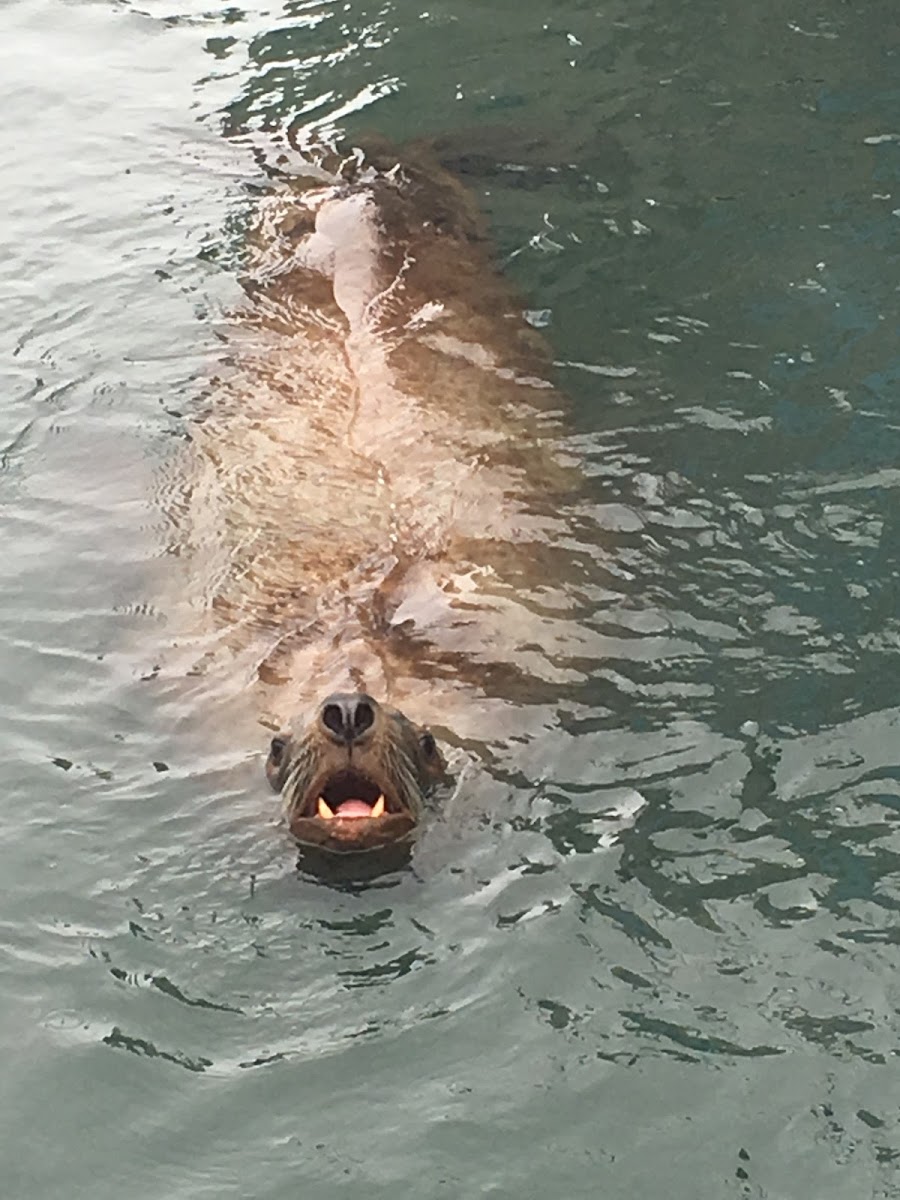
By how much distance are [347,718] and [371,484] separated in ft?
7.07

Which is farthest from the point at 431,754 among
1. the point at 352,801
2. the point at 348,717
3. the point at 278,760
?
the point at 348,717

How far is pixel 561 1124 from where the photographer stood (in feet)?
13.5

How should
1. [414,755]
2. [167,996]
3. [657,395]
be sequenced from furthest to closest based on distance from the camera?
[657,395], [414,755], [167,996]

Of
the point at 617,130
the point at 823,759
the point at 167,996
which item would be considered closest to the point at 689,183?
the point at 617,130

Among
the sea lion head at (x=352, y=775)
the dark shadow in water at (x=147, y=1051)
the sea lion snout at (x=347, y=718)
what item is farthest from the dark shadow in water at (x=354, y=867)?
the dark shadow in water at (x=147, y=1051)

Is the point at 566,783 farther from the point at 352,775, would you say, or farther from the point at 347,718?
the point at 347,718

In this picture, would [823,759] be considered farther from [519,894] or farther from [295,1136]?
[295,1136]

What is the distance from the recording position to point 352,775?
4859 mm

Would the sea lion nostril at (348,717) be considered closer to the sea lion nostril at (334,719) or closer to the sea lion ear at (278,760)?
the sea lion nostril at (334,719)

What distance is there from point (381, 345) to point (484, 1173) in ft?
14.0

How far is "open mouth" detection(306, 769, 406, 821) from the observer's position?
4898 mm

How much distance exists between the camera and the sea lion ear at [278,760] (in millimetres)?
5112

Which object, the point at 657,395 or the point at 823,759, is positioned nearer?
the point at 823,759

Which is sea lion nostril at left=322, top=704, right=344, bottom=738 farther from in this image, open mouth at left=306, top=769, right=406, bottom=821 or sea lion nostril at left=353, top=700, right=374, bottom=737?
open mouth at left=306, top=769, right=406, bottom=821
